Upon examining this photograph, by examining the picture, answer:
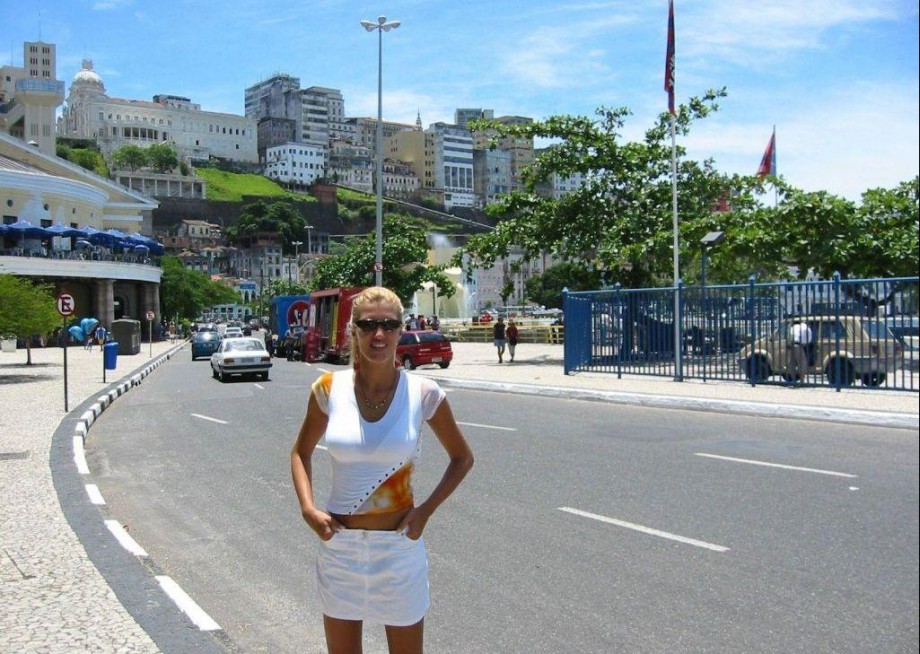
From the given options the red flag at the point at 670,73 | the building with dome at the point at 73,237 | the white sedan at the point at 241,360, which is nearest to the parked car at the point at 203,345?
the white sedan at the point at 241,360

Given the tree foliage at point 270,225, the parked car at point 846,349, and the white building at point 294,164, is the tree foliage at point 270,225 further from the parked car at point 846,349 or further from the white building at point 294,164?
the parked car at point 846,349

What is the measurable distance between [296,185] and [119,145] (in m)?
35.5

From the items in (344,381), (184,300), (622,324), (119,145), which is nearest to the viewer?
(344,381)

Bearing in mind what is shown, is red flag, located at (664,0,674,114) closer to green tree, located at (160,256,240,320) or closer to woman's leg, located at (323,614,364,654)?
woman's leg, located at (323,614,364,654)

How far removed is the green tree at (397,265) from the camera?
154 feet

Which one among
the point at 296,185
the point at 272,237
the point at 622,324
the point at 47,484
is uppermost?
the point at 296,185

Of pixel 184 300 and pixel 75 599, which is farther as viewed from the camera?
pixel 184 300

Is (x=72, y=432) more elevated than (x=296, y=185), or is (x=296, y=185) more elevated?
(x=296, y=185)

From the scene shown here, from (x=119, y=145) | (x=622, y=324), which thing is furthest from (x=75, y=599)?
(x=119, y=145)

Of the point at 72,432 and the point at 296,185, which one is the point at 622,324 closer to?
the point at 72,432

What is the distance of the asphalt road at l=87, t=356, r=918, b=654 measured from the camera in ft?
15.9

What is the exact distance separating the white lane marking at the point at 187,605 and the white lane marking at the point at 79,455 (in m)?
5.13

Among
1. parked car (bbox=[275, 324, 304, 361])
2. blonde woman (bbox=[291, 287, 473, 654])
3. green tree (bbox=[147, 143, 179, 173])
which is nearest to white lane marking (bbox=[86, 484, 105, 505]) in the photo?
blonde woman (bbox=[291, 287, 473, 654])

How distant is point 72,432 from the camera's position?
14.2 meters
